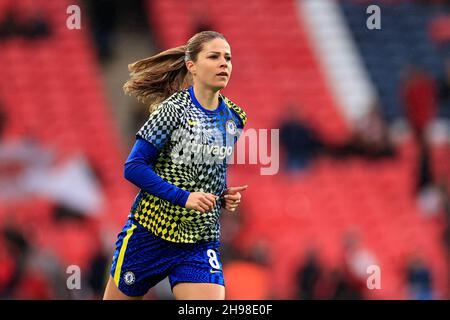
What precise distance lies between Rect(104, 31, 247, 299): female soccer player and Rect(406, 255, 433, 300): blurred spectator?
722cm

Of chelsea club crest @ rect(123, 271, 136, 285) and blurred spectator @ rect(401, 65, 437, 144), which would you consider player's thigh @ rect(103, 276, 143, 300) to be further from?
blurred spectator @ rect(401, 65, 437, 144)

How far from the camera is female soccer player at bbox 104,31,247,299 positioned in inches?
216

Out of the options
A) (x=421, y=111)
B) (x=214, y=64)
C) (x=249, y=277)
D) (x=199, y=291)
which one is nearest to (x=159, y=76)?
(x=214, y=64)

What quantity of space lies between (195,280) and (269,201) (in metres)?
8.74

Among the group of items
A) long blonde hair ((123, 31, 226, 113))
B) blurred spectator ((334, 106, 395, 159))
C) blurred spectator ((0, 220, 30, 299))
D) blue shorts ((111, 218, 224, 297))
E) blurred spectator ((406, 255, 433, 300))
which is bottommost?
blurred spectator ((406, 255, 433, 300))

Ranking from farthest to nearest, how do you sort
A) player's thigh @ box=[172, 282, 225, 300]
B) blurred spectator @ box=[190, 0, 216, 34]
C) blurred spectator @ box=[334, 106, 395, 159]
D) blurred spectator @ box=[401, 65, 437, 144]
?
blurred spectator @ box=[190, 0, 216, 34], blurred spectator @ box=[401, 65, 437, 144], blurred spectator @ box=[334, 106, 395, 159], player's thigh @ box=[172, 282, 225, 300]

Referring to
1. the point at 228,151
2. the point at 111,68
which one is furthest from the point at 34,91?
the point at 228,151

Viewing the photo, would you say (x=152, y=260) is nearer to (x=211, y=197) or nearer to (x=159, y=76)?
(x=211, y=197)

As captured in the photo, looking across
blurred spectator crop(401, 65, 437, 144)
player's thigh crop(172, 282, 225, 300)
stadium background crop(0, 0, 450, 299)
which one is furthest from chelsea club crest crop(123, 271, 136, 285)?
blurred spectator crop(401, 65, 437, 144)

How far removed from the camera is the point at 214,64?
5613 mm

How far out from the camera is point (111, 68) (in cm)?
1606

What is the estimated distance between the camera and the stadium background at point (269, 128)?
40.4ft

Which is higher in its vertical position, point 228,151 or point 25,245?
point 228,151
